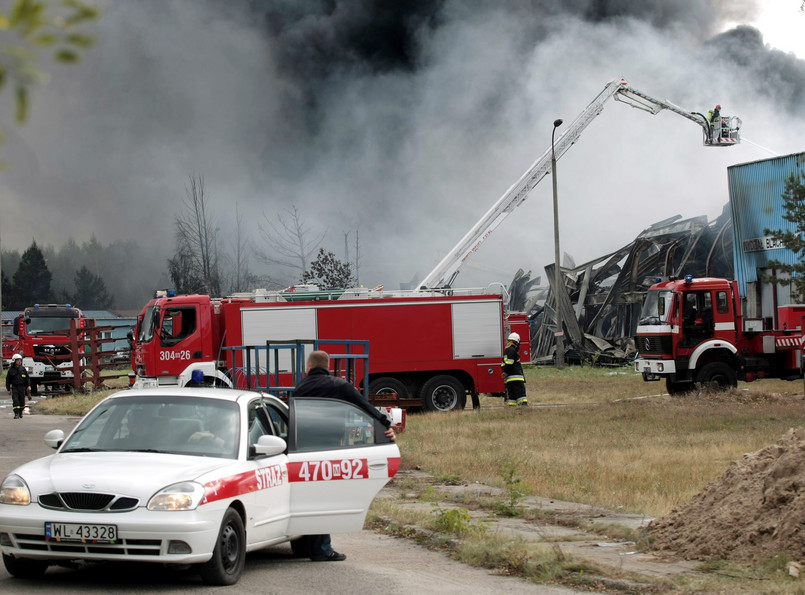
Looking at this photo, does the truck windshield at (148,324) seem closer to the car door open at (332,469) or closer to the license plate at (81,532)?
the car door open at (332,469)

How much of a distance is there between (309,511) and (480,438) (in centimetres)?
889

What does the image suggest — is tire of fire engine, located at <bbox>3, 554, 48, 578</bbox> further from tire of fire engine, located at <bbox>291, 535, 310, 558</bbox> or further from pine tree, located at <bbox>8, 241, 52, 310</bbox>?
pine tree, located at <bbox>8, 241, 52, 310</bbox>

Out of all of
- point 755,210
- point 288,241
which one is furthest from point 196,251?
point 755,210

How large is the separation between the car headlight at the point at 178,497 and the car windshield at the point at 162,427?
0.64 m

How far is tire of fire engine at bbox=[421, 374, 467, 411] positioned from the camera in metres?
21.5

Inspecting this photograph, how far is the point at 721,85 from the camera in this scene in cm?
5775

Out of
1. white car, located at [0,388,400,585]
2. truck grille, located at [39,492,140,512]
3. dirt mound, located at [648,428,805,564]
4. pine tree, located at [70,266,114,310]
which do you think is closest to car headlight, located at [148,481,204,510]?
white car, located at [0,388,400,585]

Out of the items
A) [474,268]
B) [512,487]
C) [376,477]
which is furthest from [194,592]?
[474,268]

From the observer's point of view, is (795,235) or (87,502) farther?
(795,235)

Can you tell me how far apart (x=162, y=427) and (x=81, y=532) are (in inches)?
A: 49.4

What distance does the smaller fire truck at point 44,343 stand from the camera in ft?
109

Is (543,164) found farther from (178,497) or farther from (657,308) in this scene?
(178,497)

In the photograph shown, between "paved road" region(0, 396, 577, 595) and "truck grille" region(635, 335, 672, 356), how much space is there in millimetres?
15632

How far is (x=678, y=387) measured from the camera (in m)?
23.7
